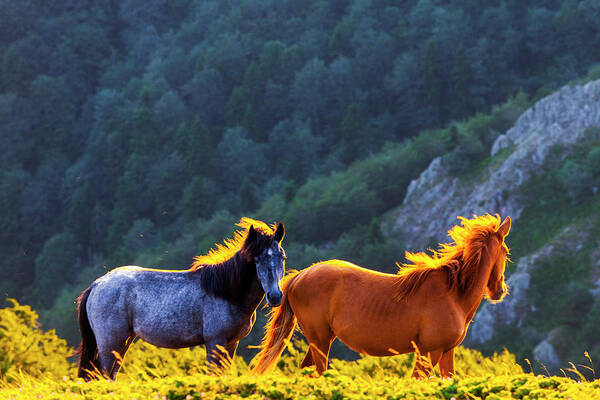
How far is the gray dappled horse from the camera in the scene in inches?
355

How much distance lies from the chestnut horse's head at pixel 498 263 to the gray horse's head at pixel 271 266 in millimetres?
2423

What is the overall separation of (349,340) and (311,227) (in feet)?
294

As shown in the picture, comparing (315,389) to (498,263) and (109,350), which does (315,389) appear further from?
(109,350)

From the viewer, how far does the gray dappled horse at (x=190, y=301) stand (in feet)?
29.6

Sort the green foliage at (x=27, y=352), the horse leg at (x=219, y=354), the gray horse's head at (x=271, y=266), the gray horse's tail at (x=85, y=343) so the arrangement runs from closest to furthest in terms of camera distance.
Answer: the horse leg at (x=219, y=354) < the gray horse's head at (x=271, y=266) < the gray horse's tail at (x=85, y=343) < the green foliage at (x=27, y=352)

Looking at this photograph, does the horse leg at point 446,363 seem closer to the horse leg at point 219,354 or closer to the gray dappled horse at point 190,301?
the gray dappled horse at point 190,301

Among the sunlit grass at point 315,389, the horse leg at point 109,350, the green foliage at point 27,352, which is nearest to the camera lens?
the sunlit grass at point 315,389

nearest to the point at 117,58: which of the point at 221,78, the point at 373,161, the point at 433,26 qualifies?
the point at 221,78

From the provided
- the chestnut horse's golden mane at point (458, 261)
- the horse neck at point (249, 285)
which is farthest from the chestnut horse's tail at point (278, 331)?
the chestnut horse's golden mane at point (458, 261)

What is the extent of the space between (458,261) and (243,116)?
12955 cm

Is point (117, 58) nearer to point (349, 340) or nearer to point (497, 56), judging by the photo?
point (497, 56)

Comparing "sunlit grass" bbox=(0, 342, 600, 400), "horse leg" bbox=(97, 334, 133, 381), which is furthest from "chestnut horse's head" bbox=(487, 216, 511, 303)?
"horse leg" bbox=(97, 334, 133, 381)

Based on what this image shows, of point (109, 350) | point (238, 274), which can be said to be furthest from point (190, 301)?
point (109, 350)

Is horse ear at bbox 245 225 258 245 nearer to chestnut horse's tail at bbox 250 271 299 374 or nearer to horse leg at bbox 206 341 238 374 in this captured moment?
chestnut horse's tail at bbox 250 271 299 374
